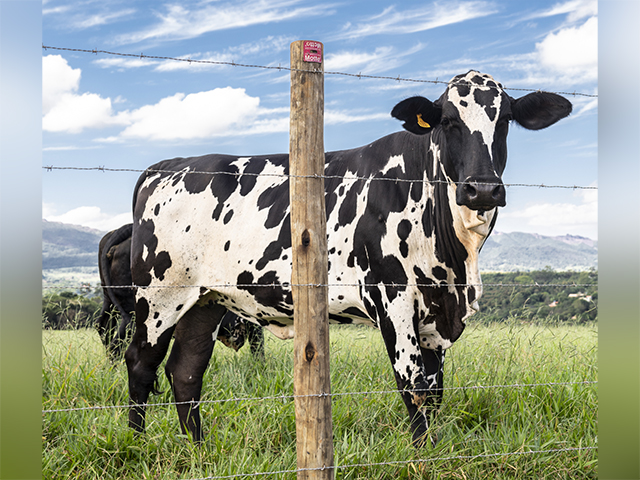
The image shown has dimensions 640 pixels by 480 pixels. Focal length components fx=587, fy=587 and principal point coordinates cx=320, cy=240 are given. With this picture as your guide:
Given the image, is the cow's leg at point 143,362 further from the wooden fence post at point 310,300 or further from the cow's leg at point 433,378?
the wooden fence post at point 310,300

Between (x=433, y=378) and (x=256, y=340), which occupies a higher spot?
(x=433, y=378)

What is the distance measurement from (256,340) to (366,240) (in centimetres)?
278

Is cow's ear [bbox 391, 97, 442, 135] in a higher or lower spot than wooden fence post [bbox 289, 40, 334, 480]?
higher

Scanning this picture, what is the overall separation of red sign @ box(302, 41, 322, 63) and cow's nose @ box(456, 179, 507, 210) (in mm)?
1188

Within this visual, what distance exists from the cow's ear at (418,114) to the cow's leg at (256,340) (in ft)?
10.2

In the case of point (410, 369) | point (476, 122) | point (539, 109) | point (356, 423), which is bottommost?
point (356, 423)

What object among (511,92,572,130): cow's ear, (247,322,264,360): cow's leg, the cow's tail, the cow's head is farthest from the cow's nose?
the cow's tail

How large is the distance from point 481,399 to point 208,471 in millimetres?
2053

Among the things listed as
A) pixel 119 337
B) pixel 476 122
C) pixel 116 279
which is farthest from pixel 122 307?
pixel 476 122

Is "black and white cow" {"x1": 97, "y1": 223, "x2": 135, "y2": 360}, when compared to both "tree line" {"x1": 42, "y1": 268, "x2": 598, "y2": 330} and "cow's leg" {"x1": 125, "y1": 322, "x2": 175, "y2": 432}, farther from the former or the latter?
"cow's leg" {"x1": 125, "y1": 322, "x2": 175, "y2": 432}

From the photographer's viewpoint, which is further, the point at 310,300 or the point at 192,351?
the point at 192,351

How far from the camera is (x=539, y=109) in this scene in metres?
3.99

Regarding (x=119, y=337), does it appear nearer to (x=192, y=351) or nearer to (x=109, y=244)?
Answer: (x=109, y=244)

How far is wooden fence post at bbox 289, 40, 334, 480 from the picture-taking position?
2689mm
